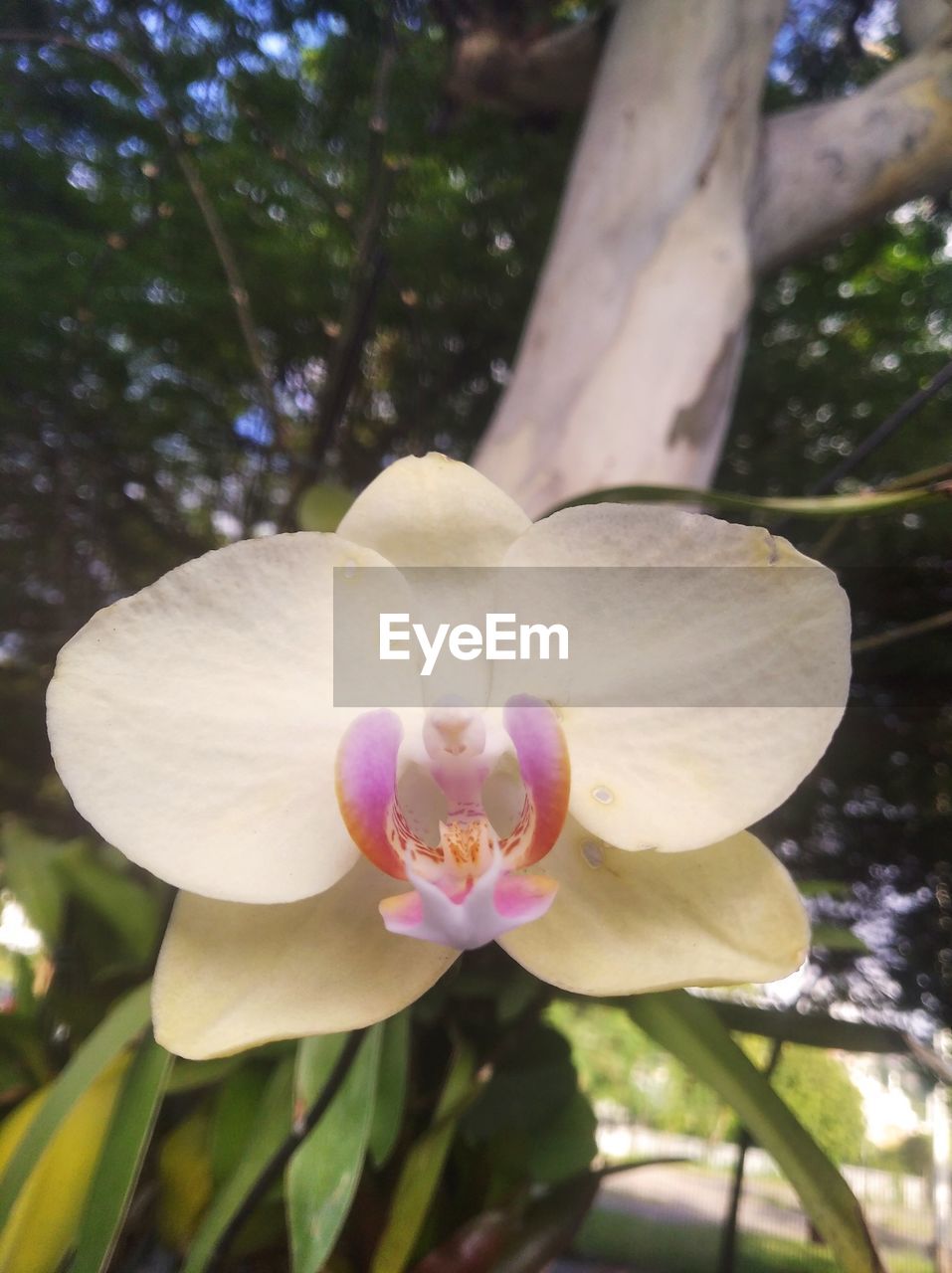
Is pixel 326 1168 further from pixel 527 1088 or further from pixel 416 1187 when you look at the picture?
pixel 527 1088

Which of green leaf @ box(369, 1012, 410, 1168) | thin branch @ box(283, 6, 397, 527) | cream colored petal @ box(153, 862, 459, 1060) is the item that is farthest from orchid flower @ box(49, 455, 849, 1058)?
thin branch @ box(283, 6, 397, 527)

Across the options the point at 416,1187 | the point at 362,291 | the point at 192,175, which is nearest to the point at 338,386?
the point at 362,291

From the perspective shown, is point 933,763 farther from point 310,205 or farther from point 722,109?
point 310,205

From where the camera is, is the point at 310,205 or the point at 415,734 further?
the point at 310,205

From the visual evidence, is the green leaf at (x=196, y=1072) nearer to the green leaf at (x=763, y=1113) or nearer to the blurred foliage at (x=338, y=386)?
the blurred foliage at (x=338, y=386)

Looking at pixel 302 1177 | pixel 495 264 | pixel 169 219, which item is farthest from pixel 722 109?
pixel 302 1177

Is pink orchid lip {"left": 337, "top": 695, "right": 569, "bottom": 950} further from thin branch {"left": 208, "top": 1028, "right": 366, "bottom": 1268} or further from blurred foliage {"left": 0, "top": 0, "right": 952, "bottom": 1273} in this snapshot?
blurred foliage {"left": 0, "top": 0, "right": 952, "bottom": 1273}

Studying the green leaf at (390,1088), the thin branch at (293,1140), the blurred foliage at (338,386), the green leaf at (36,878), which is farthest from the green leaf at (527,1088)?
the green leaf at (36,878)
